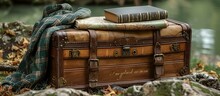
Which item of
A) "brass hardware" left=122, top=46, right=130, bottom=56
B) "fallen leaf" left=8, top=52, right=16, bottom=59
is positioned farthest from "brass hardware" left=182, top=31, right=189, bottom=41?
"fallen leaf" left=8, top=52, right=16, bottom=59

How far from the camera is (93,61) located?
4.86m

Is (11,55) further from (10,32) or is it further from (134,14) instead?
(134,14)

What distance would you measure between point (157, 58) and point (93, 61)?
0.73 metres

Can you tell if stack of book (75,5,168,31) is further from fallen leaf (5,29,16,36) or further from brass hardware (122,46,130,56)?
fallen leaf (5,29,16,36)

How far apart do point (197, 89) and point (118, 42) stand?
6.06ft

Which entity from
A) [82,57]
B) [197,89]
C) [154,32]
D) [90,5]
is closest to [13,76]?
[82,57]

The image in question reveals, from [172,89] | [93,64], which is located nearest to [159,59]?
[93,64]

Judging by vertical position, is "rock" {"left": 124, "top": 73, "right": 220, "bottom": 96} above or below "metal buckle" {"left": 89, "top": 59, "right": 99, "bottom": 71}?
below

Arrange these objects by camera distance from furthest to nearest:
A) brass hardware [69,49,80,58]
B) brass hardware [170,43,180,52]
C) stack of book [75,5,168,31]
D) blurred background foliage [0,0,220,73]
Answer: blurred background foliage [0,0,220,73], brass hardware [170,43,180,52], stack of book [75,5,168,31], brass hardware [69,49,80,58]

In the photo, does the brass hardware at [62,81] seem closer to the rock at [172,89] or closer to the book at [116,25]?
the book at [116,25]

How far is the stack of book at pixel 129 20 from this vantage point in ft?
16.0

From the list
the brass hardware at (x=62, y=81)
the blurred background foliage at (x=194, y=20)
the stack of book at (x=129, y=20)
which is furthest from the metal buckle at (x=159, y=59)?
the blurred background foliage at (x=194, y=20)

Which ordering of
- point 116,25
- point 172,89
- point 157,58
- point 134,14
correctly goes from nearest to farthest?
point 172,89 → point 116,25 → point 134,14 → point 157,58

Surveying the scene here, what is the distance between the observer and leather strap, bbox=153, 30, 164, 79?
5125mm
